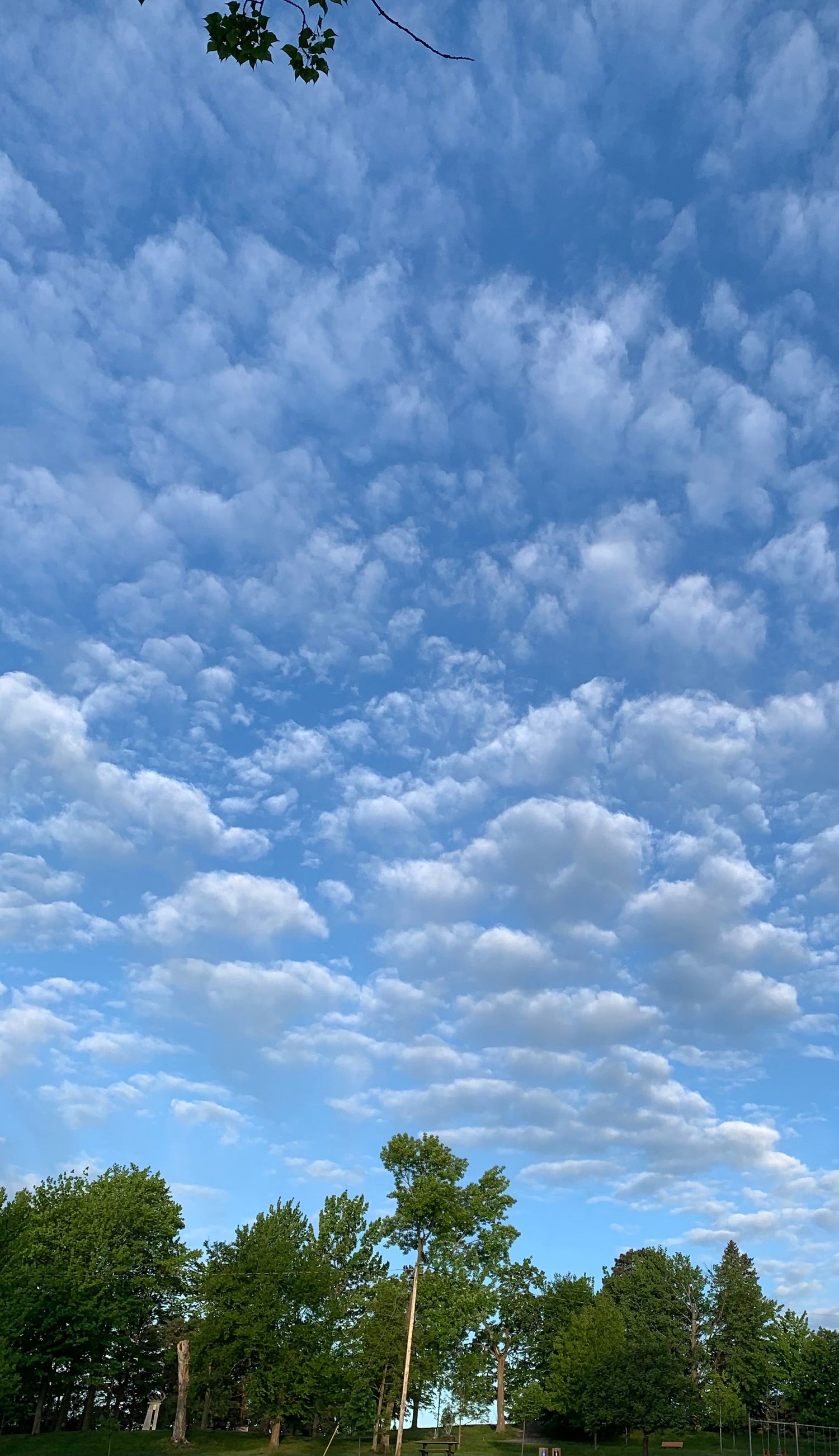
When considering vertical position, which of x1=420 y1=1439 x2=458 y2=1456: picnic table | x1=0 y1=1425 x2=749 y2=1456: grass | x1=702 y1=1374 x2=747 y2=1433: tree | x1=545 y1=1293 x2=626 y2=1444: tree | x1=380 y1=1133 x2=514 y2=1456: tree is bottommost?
x1=0 y1=1425 x2=749 y2=1456: grass

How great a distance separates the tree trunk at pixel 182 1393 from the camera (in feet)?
203

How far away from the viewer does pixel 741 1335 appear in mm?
90438

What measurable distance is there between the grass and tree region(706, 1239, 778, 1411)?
9.35 metres

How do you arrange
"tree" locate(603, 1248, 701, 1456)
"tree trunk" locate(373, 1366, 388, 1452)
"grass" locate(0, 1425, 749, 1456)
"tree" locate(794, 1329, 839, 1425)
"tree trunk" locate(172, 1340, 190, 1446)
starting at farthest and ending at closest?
"tree" locate(794, 1329, 839, 1425) < "tree" locate(603, 1248, 701, 1456) < "tree trunk" locate(373, 1366, 388, 1452) < "tree trunk" locate(172, 1340, 190, 1446) < "grass" locate(0, 1425, 749, 1456)

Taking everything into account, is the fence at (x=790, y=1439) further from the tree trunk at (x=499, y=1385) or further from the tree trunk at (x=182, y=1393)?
the tree trunk at (x=182, y=1393)

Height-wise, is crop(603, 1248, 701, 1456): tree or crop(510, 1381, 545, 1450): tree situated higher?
crop(603, 1248, 701, 1456): tree

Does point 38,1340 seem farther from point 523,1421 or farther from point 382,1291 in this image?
point 523,1421

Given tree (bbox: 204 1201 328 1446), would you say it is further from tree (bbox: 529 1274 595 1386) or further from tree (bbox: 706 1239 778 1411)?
tree (bbox: 706 1239 778 1411)

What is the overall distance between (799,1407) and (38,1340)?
6416 cm

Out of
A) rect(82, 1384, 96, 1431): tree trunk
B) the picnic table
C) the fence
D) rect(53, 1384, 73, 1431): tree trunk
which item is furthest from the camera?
the fence

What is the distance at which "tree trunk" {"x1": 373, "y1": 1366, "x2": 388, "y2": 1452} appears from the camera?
210 feet

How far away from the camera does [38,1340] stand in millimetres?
65812

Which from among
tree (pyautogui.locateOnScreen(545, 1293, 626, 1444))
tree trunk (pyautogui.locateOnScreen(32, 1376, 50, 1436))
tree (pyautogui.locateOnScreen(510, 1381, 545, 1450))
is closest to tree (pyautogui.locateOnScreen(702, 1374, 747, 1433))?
tree (pyautogui.locateOnScreen(545, 1293, 626, 1444))

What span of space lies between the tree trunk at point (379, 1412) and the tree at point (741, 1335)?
36.9 m
